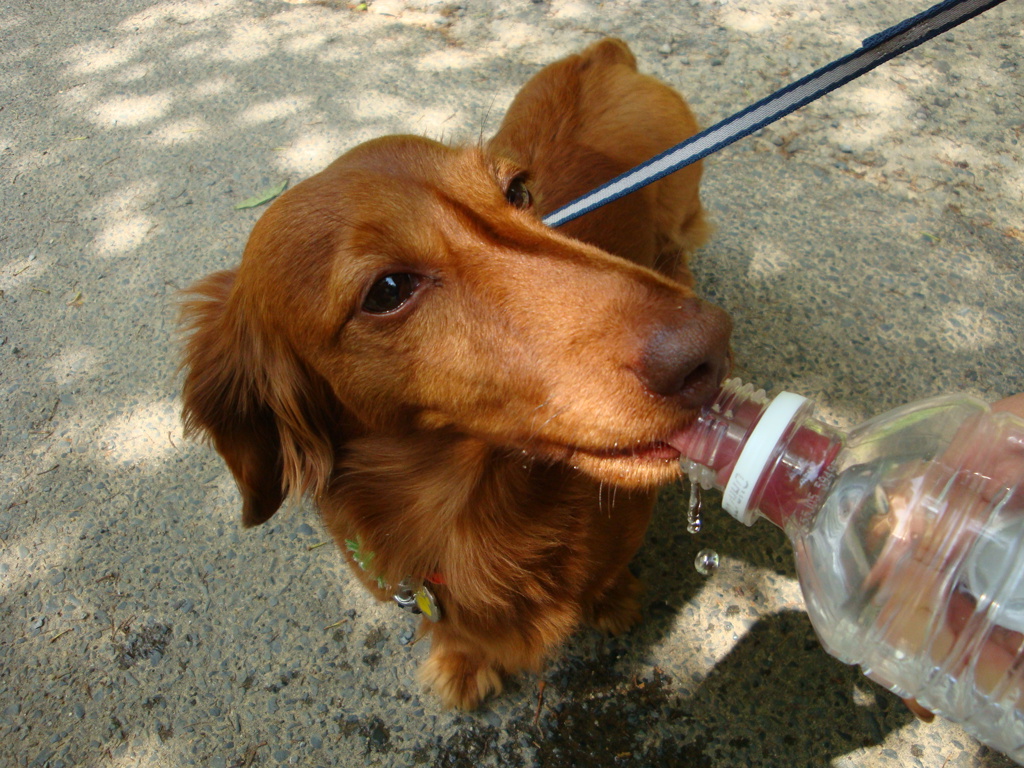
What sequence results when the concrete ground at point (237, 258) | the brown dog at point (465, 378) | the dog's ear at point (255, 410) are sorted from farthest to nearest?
the concrete ground at point (237, 258), the dog's ear at point (255, 410), the brown dog at point (465, 378)

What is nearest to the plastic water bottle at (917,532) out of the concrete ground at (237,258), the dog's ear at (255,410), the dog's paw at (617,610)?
the concrete ground at (237,258)

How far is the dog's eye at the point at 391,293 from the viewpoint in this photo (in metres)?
1.52

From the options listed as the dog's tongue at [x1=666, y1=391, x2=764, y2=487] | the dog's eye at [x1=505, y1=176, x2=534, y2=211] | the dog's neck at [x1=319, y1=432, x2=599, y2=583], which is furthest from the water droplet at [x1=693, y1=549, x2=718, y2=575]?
the dog's eye at [x1=505, y1=176, x2=534, y2=211]

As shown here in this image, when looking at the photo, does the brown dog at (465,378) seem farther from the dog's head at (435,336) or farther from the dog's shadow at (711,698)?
the dog's shadow at (711,698)

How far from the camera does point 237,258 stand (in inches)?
135

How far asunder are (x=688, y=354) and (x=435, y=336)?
59 centimetres

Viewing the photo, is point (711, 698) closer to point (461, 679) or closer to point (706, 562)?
point (706, 562)

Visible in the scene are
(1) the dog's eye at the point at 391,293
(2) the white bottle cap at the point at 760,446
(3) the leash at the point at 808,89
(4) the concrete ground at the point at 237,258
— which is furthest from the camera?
(4) the concrete ground at the point at 237,258

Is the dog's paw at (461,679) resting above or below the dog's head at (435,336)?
below

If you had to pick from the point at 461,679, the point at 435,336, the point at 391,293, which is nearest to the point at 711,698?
the point at 461,679

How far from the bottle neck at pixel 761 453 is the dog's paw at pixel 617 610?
0.90 m

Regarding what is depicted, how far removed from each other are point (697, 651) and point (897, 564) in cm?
92

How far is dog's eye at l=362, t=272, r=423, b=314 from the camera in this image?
1.52 metres

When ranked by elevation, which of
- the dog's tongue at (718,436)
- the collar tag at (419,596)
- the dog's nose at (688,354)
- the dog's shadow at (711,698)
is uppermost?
the dog's nose at (688,354)
